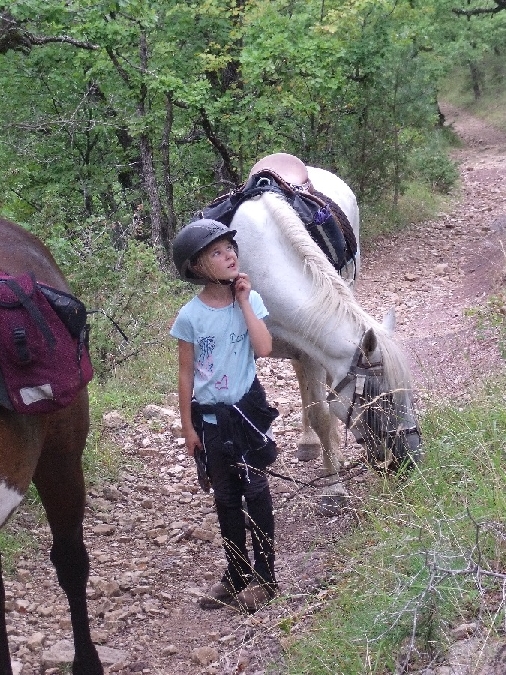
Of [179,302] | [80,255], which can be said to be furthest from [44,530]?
[179,302]

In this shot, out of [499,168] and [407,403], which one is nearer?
[407,403]

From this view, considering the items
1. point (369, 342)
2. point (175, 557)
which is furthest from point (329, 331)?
point (175, 557)

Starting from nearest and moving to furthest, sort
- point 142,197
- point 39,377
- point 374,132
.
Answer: point 39,377 → point 142,197 → point 374,132

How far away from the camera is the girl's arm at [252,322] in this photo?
3002mm

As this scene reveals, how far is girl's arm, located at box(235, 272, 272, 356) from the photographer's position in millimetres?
3002

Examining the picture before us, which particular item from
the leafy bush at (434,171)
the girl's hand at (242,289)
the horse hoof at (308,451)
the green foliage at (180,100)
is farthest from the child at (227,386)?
the leafy bush at (434,171)

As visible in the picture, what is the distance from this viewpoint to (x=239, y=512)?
320 centimetres

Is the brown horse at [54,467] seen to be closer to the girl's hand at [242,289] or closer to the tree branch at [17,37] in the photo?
the girl's hand at [242,289]

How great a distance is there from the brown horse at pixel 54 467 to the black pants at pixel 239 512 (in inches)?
21.5

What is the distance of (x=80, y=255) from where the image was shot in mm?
6801

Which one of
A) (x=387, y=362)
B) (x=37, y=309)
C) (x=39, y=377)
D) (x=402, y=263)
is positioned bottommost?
(x=402, y=263)

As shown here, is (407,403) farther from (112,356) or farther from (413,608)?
(112,356)

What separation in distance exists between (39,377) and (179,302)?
588 centimetres

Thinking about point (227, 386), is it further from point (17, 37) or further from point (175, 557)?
point (17, 37)
